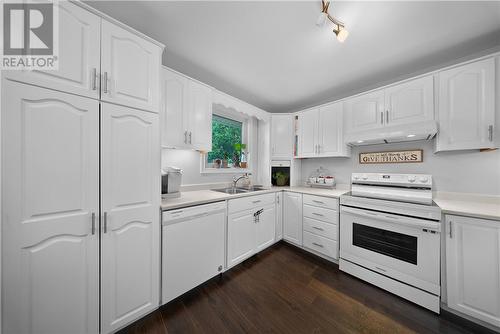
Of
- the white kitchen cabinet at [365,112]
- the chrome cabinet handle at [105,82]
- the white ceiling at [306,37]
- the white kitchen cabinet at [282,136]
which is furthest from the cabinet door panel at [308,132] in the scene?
the chrome cabinet handle at [105,82]

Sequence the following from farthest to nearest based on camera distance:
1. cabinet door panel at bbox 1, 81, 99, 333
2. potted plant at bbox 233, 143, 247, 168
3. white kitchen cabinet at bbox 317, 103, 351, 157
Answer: potted plant at bbox 233, 143, 247, 168
white kitchen cabinet at bbox 317, 103, 351, 157
cabinet door panel at bbox 1, 81, 99, 333

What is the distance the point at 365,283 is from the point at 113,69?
303 centimetres

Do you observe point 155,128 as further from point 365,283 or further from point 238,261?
point 365,283

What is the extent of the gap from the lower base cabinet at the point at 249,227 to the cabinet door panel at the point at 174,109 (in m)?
0.93

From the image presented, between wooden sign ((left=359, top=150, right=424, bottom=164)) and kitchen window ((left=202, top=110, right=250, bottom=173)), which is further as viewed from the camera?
kitchen window ((left=202, top=110, right=250, bottom=173))

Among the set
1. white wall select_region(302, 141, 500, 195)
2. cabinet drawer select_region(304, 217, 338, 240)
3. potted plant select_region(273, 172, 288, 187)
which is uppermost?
white wall select_region(302, 141, 500, 195)

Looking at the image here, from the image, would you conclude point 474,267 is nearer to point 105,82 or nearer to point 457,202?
point 457,202

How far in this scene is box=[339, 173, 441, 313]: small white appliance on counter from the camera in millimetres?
1517

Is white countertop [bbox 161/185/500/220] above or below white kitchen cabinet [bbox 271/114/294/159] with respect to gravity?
below

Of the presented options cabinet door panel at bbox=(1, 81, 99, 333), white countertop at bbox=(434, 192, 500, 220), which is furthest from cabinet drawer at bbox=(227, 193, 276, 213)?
white countertop at bbox=(434, 192, 500, 220)

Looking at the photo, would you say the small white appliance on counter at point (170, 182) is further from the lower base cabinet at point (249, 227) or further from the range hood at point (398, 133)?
the range hood at point (398, 133)

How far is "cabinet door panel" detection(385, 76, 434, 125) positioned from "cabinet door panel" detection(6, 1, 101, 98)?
2.87 m

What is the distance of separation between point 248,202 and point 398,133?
1.90m

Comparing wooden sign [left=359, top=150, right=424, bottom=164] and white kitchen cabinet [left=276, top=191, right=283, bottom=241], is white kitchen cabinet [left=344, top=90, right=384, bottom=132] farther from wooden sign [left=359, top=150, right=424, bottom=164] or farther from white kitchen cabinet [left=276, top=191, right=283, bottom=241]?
white kitchen cabinet [left=276, top=191, right=283, bottom=241]
